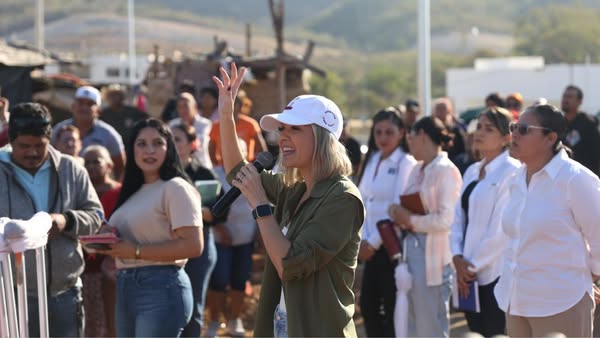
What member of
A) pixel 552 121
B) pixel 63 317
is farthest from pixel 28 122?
pixel 552 121

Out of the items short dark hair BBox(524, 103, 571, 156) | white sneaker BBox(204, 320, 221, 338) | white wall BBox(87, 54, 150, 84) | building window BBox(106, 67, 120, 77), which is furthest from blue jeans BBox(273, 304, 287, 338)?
building window BBox(106, 67, 120, 77)

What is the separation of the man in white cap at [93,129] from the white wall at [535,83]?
122ft

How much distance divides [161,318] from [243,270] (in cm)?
358

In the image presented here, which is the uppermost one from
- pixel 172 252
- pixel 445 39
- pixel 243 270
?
pixel 445 39

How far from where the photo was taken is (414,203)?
7781mm

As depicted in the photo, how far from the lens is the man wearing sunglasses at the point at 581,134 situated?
11.0 m

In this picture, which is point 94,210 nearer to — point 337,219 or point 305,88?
point 337,219

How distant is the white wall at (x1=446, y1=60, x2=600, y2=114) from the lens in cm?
4678

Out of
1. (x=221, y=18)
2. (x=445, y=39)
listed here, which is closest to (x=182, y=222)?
(x=445, y=39)

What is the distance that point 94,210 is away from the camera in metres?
6.30

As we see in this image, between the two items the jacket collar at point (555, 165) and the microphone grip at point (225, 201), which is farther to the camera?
the jacket collar at point (555, 165)

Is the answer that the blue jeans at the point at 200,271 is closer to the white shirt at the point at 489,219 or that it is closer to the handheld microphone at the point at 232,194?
the white shirt at the point at 489,219

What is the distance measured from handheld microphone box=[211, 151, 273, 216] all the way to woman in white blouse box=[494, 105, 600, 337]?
66.1 inches

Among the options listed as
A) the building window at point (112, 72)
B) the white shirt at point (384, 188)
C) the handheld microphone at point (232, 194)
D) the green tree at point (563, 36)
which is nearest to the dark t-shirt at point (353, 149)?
the white shirt at point (384, 188)
